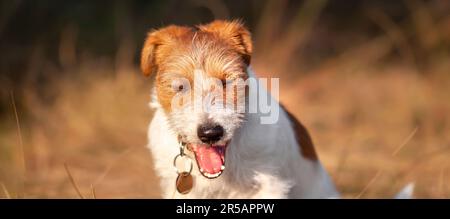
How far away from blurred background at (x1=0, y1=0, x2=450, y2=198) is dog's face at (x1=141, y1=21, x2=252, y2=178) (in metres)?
2.19

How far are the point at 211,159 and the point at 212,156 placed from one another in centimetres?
2

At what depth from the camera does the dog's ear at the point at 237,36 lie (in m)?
4.97

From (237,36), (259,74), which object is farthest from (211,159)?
(259,74)

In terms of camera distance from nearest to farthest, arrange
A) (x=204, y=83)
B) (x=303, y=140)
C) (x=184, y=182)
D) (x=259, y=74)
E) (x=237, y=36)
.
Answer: (x=204, y=83)
(x=184, y=182)
(x=237, y=36)
(x=303, y=140)
(x=259, y=74)

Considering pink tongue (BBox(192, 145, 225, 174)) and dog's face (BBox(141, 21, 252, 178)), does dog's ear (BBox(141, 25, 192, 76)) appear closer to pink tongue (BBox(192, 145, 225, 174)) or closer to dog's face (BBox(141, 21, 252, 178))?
dog's face (BBox(141, 21, 252, 178))

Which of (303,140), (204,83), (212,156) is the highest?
(204,83)

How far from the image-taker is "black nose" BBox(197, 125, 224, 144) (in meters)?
4.37

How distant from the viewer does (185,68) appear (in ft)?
15.5

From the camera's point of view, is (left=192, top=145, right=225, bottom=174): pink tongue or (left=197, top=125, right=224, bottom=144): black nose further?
(left=192, top=145, right=225, bottom=174): pink tongue

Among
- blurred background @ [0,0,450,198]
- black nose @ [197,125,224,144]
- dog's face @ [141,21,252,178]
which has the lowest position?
blurred background @ [0,0,450,198]

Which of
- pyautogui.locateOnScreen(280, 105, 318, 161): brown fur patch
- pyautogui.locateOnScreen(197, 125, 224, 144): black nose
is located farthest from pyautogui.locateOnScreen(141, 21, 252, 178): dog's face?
pyautogui.locateOnScreen(280, 105, 318, 161): brown fur patch

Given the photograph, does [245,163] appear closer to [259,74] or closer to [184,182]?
[184,182]

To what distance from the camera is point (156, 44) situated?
5117 mm
